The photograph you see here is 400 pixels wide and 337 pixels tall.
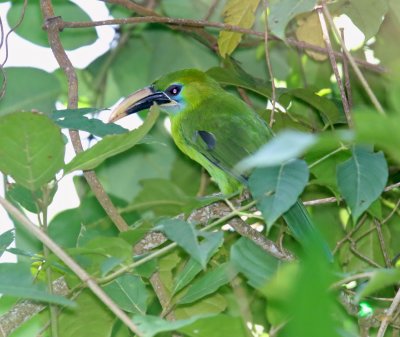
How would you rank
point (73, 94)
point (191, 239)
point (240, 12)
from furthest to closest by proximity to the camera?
point (240, 12)
point (73, 94)
point (191, 239)

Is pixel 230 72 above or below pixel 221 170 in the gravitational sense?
above

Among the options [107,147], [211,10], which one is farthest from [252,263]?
[211,10]

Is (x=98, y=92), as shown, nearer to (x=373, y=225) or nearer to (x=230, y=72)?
(x=230, y=72)

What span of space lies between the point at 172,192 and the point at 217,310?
921mm

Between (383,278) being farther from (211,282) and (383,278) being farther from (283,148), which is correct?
(211,282)

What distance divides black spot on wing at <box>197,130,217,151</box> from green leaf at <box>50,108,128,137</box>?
3.52 feet

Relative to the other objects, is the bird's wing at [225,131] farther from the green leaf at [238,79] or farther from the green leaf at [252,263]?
the green leaf at [252,263]

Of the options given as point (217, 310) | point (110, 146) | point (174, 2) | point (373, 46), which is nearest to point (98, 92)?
point (174, 2)

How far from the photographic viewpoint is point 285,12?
2221 millimetres

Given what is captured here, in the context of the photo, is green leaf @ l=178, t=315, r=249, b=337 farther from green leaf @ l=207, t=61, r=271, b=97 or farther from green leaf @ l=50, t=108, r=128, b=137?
green leaf @ l=207, t=61, r=271, b=97

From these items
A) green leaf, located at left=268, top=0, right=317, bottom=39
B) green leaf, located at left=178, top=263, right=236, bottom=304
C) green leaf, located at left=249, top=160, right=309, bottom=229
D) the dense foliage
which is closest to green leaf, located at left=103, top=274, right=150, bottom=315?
the dense foliage

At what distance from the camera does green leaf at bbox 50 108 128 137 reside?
2008 millimetres

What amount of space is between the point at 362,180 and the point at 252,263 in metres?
0.28

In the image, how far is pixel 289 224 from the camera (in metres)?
2.62
